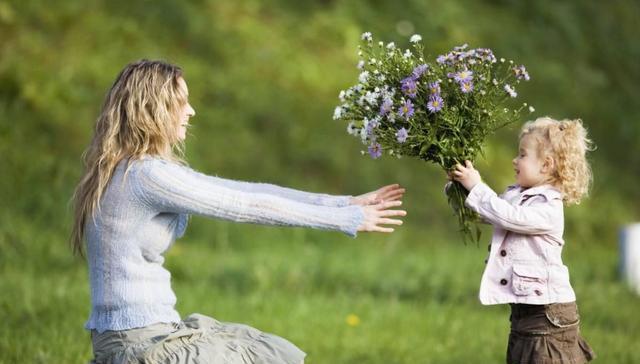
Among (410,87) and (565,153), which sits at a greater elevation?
(410,87)

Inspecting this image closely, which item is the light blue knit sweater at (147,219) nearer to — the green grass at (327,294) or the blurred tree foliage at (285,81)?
the green grass at (327,294)

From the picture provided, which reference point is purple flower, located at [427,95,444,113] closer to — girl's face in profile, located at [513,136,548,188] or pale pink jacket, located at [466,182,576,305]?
pale pink jacket, located at [466,182,576,305]

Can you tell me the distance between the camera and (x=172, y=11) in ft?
39.9

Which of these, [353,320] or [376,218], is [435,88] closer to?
[376,218]

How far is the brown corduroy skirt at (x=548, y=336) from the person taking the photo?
440 centimetres

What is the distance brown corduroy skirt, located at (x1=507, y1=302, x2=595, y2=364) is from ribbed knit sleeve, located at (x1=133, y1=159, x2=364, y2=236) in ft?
3.00

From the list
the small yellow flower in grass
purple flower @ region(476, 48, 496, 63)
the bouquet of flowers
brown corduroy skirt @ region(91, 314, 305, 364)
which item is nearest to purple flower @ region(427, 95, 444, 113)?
the bouquet of flowers

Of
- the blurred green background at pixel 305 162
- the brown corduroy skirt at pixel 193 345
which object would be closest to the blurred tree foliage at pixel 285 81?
the blurred green background at pixel 305 162

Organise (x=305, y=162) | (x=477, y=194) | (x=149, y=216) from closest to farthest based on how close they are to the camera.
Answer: (x=149, y=216), (x=477, y=194), (x=305, y=162)

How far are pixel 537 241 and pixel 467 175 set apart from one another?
1.38 ft

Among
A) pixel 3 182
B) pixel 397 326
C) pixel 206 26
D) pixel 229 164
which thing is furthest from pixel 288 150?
pixel 397 326

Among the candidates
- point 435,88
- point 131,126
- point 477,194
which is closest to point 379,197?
point 477,194

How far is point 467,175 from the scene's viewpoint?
4371 mm

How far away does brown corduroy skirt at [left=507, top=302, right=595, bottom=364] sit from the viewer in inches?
173
